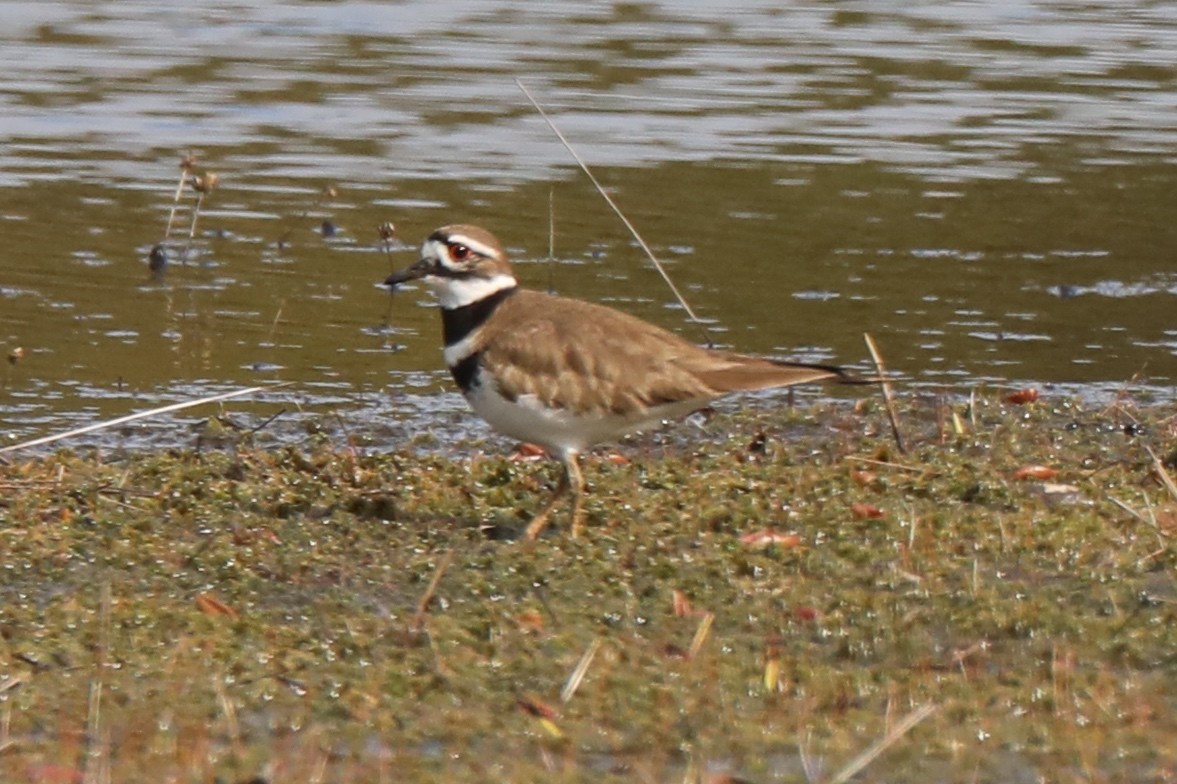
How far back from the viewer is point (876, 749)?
4.61 m

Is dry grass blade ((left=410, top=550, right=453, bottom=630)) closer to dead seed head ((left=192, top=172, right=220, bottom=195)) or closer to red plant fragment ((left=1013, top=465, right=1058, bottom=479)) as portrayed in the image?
red plant fragment ((left=1013, top=465, right=1058, bottom=479))

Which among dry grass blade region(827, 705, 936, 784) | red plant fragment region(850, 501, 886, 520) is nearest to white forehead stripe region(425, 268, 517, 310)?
red plant fragment region(850, 501, 886, 520)

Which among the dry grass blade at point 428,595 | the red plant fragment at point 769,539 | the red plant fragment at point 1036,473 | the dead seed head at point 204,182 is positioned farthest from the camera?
the dead seed head at point 204,182

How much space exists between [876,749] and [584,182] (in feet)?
28.5

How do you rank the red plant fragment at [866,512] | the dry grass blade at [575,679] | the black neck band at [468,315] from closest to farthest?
the dry grass blade at [575,679], the red plant fragment at [866,512], the black neck band at [468,315]

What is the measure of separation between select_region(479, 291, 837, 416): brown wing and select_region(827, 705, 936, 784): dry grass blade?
7.16 ft

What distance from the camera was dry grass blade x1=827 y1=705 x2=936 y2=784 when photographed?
4.57m

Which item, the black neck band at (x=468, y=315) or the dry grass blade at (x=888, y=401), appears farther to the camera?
the dry grass blade at (x=888, y=401)

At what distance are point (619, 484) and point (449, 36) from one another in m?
10.8

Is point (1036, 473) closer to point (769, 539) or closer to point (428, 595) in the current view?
point (769, 539)

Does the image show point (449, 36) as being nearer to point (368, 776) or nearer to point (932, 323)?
point (932, 323)

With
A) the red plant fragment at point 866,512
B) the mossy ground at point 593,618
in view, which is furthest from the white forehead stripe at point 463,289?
the red plant fragment at point 866,512

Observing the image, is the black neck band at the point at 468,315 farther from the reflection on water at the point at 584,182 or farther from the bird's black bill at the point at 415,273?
the reflection on water at the point at 584,182

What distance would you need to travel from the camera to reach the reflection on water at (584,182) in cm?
1007
